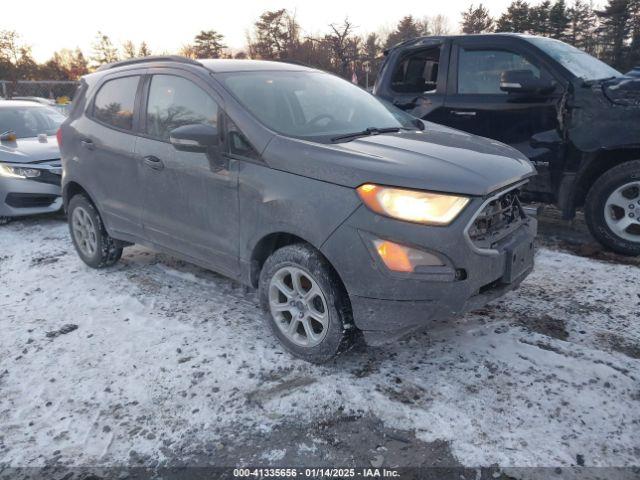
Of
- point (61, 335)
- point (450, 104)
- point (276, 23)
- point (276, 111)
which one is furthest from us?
point (276, 23)

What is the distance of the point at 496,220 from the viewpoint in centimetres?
287

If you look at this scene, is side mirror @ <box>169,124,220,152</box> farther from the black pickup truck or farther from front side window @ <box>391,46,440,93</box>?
front side window @ <box>391,46,440,93</box>

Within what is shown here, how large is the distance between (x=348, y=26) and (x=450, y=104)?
27.4 m

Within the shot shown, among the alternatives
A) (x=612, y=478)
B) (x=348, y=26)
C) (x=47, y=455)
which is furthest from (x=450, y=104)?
(x=348, y=26)

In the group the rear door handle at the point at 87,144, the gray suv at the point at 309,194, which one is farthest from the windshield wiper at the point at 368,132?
the rear door handle at the point at 87,144

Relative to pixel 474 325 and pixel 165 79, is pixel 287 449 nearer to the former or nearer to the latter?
pixel 474 325

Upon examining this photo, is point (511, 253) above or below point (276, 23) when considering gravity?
Result: below

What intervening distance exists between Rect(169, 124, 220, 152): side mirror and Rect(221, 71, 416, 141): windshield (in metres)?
0.29

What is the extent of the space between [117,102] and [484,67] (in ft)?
11.9

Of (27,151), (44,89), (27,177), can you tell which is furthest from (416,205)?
(44,89)

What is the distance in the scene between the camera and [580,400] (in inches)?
99.4

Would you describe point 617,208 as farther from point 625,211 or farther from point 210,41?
point 210,41

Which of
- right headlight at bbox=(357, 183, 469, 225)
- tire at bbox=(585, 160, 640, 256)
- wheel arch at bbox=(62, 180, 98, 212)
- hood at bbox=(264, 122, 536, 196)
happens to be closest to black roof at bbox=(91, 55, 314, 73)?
hood at bbox=(264, 122, 536, 196)

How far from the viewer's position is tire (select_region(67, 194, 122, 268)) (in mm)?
4460
